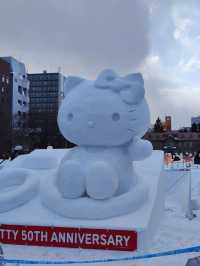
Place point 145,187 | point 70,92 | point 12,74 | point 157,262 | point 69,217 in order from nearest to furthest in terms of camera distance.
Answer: point 157,262
point 69,217
point 145,187
point 70,92
point 12,74

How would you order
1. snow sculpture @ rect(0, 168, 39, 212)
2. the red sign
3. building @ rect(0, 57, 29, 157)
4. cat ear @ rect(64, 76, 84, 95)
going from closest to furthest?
1. the red sign
2. snow sculpture @ rect(0, 168, 39, 212)
3. cat ear @ rect(64, 76, 84, 95)
4. building @ rect(0, 57, 29, 157)

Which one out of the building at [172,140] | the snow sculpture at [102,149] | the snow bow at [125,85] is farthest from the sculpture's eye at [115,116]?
the building at [172,140]

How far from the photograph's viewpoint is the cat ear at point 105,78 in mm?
7547

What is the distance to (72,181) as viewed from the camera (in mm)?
6918

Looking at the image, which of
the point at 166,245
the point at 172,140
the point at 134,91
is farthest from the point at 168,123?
the point at 166,245

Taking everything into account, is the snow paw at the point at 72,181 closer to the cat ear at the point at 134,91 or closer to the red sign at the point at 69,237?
the red sign at the point at 69,237

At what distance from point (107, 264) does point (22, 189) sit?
262 cm

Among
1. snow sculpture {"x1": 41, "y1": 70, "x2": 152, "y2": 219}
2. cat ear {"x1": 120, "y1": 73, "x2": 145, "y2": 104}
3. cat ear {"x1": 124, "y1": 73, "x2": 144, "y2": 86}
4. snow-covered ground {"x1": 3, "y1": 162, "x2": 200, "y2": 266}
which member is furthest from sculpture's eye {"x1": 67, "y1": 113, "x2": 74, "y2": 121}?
snow-covered ground {"x1": 3, "y1": 162, "x2": 200, "y2": 266}

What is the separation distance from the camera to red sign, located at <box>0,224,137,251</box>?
6422mm

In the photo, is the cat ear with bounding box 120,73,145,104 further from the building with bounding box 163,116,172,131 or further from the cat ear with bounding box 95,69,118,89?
the building with bounding box 163,116,172,131

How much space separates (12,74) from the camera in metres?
56.3

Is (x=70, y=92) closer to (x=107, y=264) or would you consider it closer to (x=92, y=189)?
(x=92, y=189)

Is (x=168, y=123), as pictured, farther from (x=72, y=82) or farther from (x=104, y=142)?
(x=104, y=142)

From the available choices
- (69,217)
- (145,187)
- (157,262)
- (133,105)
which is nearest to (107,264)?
(157,262)
